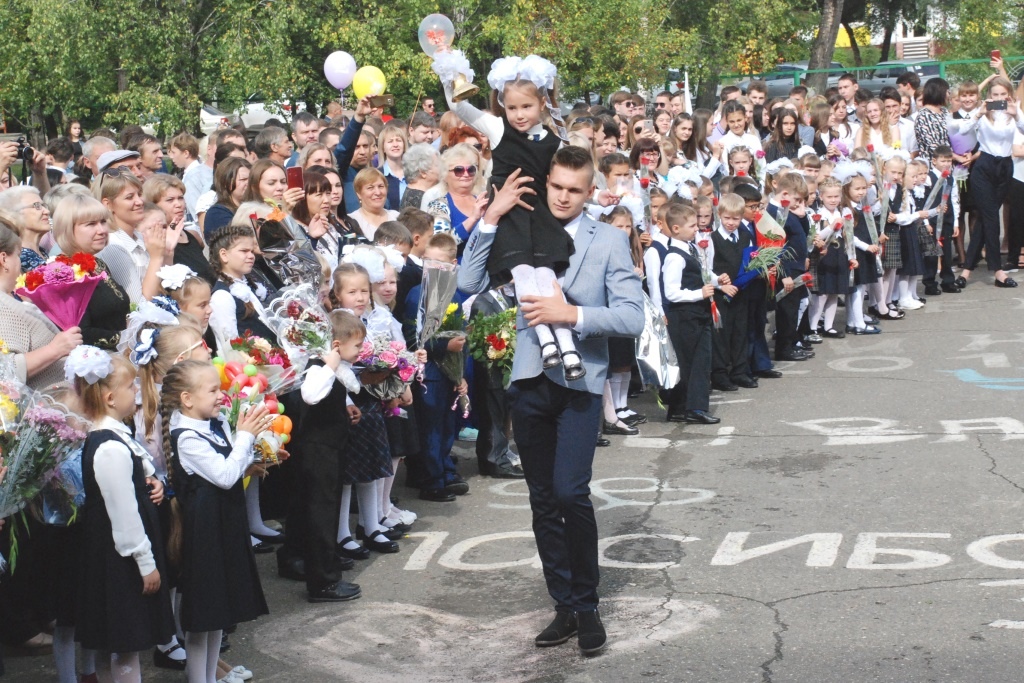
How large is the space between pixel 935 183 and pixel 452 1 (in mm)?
9486

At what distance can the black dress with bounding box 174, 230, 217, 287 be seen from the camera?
7555 mm

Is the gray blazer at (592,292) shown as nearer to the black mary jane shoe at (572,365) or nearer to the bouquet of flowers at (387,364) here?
the black mary jane shoe at (572,365)

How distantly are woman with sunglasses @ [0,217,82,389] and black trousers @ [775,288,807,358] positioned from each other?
7534mm

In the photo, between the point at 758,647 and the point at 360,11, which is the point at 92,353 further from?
the point at 360,11

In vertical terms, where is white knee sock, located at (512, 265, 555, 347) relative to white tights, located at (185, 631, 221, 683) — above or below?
above

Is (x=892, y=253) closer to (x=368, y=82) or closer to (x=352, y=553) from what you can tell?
(x=368, y=82)

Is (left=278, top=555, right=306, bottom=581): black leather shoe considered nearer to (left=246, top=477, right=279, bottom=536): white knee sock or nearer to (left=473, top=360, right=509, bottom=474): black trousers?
(left=246, top=477, right=279, bottom=536): white knee sock

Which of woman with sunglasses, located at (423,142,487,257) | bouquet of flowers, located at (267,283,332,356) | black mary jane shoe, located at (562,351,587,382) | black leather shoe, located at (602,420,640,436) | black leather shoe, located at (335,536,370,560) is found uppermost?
woman with sunglasses, located at (423,142,487,257)

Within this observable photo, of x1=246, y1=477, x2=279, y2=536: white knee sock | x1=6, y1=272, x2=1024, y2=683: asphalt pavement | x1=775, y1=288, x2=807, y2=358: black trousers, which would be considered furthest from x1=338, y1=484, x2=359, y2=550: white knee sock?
x1=775, y1=288, x2=807, y2=358: black trousers

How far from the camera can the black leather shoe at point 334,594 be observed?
21.1 feet

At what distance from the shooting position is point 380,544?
7.19 meters

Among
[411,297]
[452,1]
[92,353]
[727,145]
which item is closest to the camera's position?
[92,353]

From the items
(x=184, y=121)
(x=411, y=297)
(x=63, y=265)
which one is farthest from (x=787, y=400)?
(x=184, y=121)

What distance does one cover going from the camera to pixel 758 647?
5473mm
